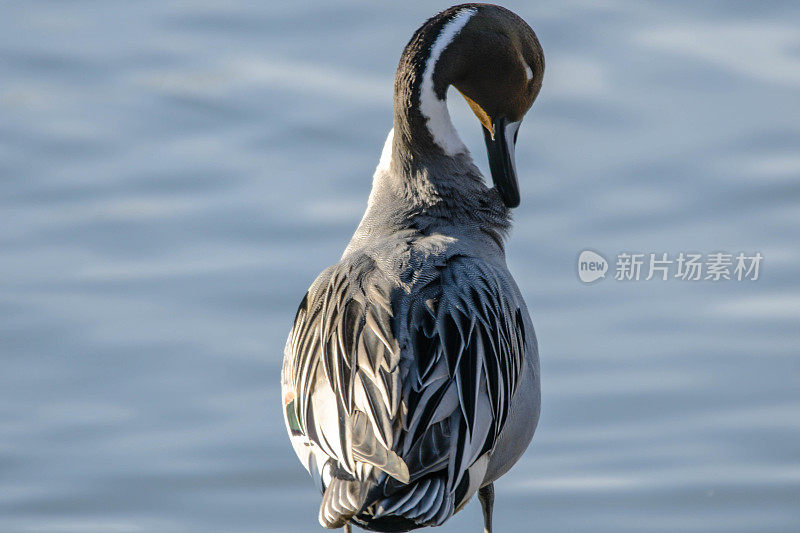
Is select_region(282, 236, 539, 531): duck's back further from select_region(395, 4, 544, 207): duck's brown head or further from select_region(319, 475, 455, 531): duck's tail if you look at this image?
select_region(395, 4, 544, 207): duck's brown head

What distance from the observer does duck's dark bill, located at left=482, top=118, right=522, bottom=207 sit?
584cm

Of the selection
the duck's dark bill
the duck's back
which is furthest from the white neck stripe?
the duck's back

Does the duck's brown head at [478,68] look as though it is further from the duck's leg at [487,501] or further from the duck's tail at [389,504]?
the duck's tail at [389,504]

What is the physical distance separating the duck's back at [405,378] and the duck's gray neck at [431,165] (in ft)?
0.73

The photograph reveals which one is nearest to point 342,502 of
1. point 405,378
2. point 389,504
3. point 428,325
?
point 389,504

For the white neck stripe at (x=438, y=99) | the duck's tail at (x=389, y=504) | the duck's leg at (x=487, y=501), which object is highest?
the white neck stripe at (x=438, y=99)

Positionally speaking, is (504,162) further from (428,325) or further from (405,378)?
(405,378)

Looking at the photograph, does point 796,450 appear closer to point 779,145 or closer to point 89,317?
point 779,145

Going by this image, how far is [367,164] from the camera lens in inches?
315

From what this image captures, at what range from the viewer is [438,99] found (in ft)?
18.8

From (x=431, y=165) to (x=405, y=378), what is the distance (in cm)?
119

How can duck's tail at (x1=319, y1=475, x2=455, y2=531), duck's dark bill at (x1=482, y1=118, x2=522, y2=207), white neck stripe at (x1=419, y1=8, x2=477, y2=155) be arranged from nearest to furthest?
1. duck's tail at (x1=319, y1=475, x2=455, y2=531)
2. white neck stripe at (x1=419, y1=8, x2=477, y2=155)
3. duck's dark bill at (x1=482, y1=118, x2=522, y2=207)

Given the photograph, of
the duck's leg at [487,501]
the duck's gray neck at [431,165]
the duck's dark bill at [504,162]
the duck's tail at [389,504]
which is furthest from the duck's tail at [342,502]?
the duck's dark bill at [504,162]

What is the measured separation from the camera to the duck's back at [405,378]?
15.4 ft
